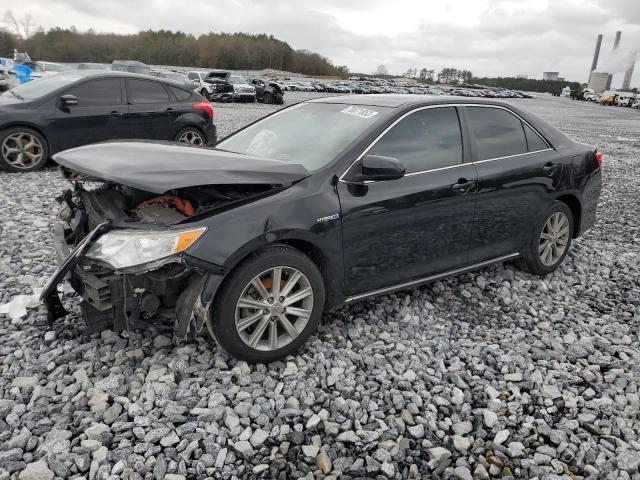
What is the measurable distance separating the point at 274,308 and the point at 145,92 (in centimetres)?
671

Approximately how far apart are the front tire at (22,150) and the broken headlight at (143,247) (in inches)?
228

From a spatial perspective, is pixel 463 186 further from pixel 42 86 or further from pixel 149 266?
pixel 42 86

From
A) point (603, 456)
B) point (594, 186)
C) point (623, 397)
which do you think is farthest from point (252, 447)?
point (594, 186)

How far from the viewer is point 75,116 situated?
7.69 meters

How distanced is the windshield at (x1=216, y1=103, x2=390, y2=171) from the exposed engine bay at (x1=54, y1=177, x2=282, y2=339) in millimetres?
546

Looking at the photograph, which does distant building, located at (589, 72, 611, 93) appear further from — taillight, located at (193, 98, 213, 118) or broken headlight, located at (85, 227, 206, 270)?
broken headlight, located at (85, 227, 206, 270)

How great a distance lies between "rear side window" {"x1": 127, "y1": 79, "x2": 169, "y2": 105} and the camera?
27.3 feet

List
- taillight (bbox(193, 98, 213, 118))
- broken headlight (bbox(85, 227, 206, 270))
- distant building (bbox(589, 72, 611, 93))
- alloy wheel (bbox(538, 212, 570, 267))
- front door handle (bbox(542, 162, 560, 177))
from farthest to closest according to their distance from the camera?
distant building (bbox(589, 72, 611, 93))
taillight (bbox(193, 98, 213, 118))
alloy wheel (bbox(538, 212, 570, 267))
front door handle (bbox(542, 162, 560, 177))
broken headlight (bbox(85, 227, 206, 270))

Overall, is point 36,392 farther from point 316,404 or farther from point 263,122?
point 263,122

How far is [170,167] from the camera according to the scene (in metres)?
2.90

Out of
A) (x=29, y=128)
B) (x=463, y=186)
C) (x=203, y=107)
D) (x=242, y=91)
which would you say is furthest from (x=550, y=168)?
(x=242, y=91)

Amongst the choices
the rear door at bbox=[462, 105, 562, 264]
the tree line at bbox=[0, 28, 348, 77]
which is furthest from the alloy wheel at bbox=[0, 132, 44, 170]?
the tree line at bbox=[0, 28, 348, 77]

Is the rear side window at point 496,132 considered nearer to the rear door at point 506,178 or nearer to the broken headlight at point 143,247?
the rear door at point 506,178

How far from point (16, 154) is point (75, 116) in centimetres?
102
